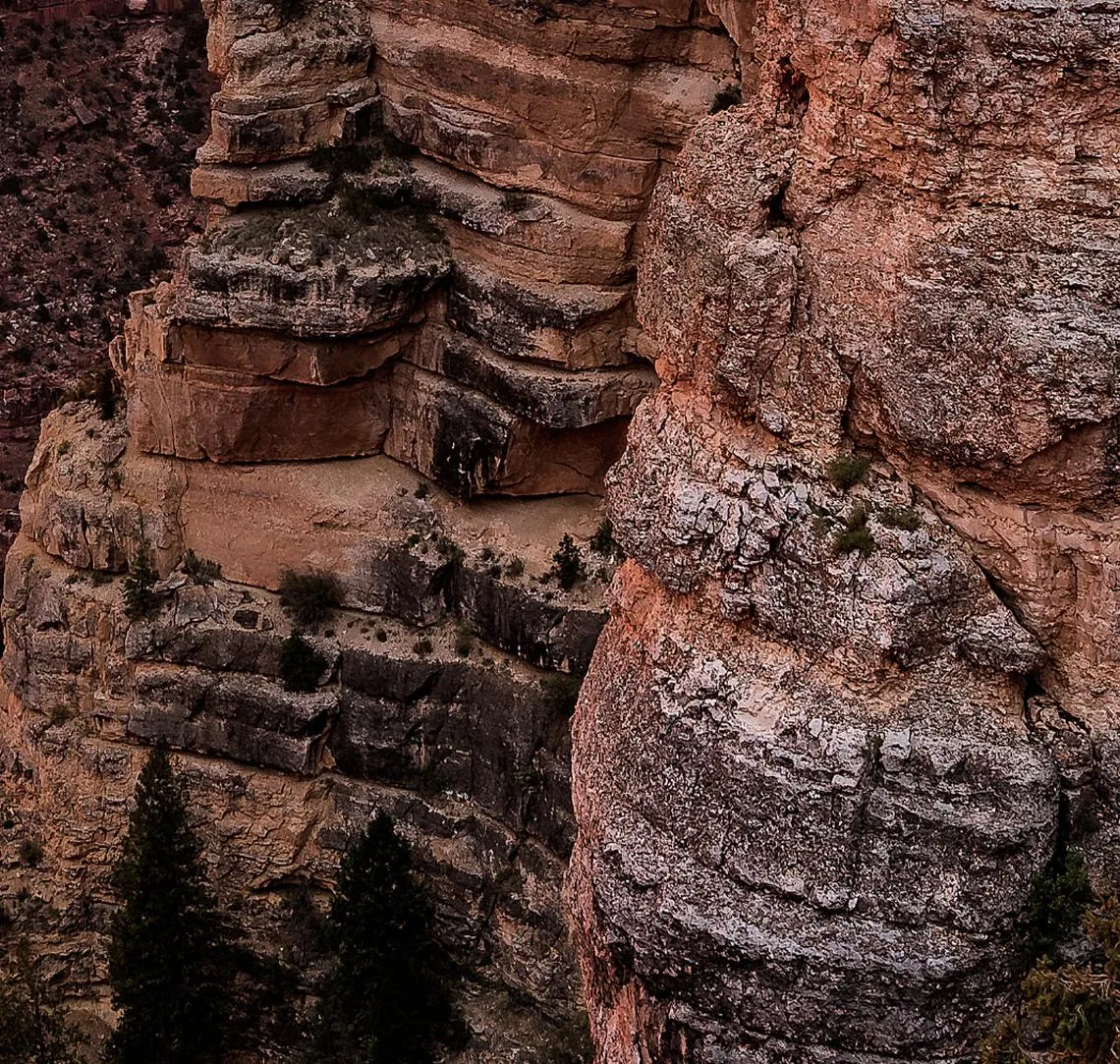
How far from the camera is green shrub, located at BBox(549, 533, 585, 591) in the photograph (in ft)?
152

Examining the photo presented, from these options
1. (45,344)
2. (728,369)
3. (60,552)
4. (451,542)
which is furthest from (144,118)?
(728,369)

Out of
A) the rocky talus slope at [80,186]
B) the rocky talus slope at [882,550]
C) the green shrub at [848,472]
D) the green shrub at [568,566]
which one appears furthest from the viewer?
the rocky talus slope at [80,186]

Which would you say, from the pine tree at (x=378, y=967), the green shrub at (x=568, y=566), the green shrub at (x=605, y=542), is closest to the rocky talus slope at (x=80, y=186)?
the pine tree at (x=378, y=967)

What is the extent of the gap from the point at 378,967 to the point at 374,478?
1106cm

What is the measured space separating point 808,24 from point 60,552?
26.6 meters

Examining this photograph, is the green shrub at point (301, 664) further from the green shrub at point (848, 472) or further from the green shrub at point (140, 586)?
the green shrub at point (848, 472)

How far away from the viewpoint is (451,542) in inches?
1891

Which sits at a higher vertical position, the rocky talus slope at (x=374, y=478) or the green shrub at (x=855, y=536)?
the green shrub at (x=855, y=536)

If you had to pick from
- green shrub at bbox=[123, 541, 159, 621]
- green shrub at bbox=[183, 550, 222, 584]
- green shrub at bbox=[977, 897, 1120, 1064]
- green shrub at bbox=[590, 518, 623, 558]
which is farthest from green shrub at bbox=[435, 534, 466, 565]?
green shrub at bbox=[977, 897, 1120, 1064]

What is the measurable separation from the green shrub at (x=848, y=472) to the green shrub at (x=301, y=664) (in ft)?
65.1

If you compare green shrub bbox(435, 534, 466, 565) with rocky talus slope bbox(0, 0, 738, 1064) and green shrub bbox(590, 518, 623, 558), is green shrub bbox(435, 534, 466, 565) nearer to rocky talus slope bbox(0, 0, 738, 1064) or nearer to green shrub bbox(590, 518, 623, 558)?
rocky talus slope bbox(0, 0, 738, 1064)

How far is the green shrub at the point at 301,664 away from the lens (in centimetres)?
→ 4859

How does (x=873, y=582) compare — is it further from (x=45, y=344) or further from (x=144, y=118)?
(x=144, y=118)

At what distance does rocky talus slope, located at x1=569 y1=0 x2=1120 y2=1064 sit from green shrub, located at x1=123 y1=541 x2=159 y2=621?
65.5 feet
